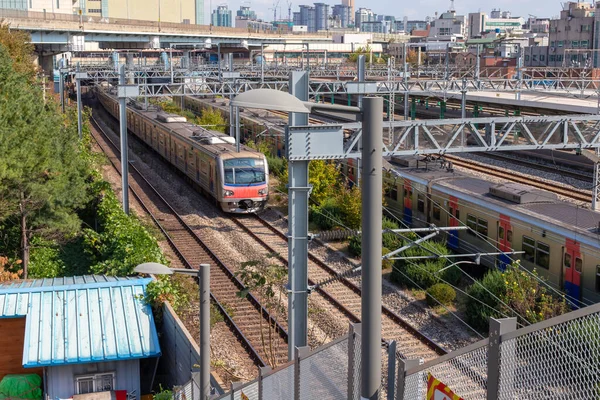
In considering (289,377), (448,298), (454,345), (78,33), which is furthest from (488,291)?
(78,33)

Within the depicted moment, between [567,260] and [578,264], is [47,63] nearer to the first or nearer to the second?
[567,260]

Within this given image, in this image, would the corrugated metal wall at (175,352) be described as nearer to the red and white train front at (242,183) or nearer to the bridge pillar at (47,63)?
the red and white train front at (242,183)

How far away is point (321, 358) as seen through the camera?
6363mm

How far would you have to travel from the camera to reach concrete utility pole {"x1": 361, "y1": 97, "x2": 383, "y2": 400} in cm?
527

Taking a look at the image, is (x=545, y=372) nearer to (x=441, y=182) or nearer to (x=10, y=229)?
(x=441, y=182)

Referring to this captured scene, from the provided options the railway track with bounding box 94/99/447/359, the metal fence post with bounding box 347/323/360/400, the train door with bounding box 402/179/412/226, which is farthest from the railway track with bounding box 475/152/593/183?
the metal fence post with bounding box 347/323/360/400

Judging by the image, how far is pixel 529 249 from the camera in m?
17.0

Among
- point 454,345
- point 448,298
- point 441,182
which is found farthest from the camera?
point 441,182

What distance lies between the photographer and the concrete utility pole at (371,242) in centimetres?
527

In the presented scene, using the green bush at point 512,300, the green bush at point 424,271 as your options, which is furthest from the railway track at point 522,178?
the green bush at point 512,300

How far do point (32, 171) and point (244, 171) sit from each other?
8084mm

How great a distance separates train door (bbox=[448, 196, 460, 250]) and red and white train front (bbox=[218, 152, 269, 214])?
7.62m

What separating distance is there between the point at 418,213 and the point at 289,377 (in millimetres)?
15607

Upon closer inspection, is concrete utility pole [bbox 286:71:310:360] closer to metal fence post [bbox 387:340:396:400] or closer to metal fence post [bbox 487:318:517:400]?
metal fence post [bbox 387:340:396:400]
